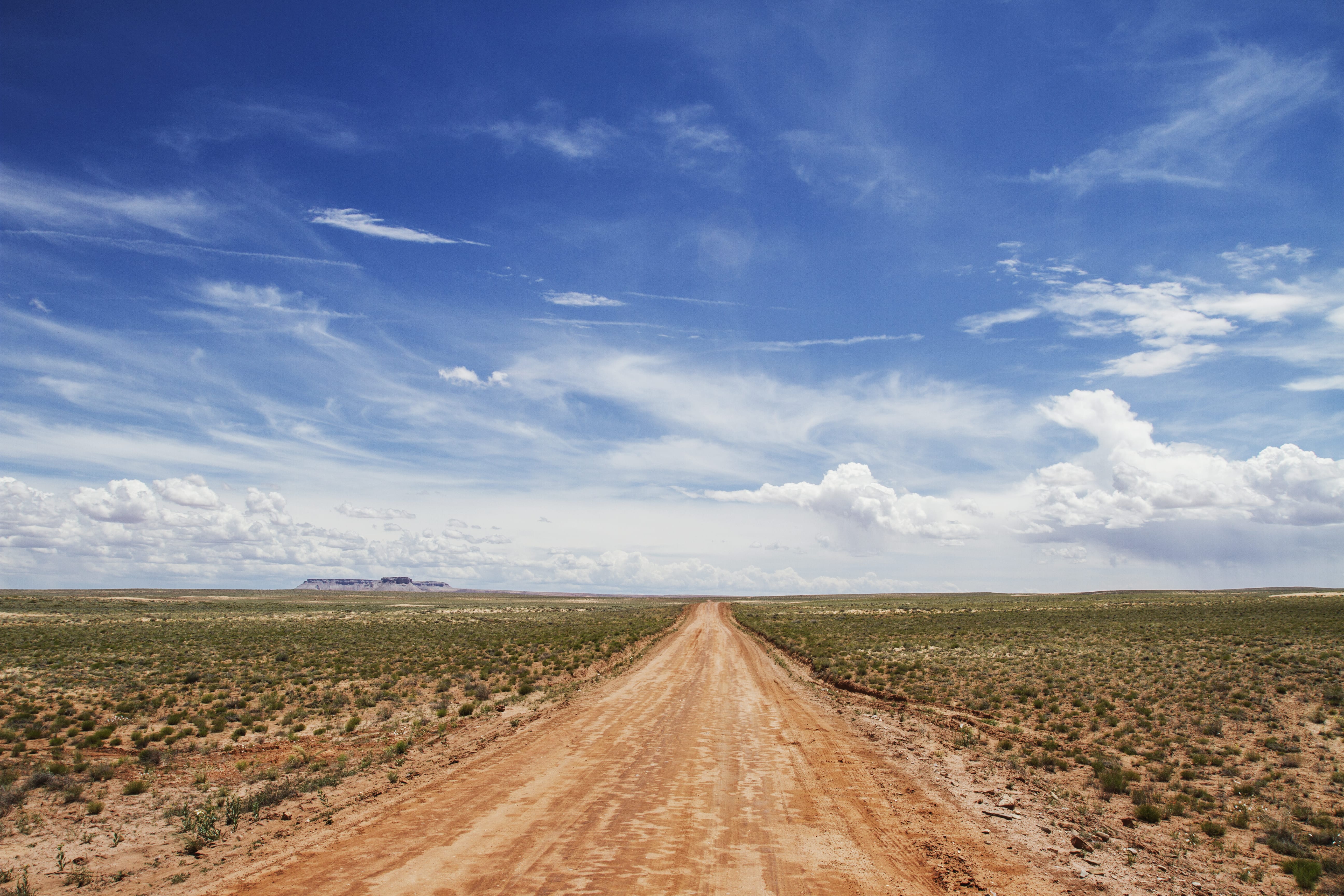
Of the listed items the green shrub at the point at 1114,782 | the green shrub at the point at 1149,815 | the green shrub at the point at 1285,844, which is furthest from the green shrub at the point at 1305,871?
the green shrub at the point at 1114,782

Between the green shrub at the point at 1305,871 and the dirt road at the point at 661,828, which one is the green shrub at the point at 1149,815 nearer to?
the green shrub at the point at 1305,871

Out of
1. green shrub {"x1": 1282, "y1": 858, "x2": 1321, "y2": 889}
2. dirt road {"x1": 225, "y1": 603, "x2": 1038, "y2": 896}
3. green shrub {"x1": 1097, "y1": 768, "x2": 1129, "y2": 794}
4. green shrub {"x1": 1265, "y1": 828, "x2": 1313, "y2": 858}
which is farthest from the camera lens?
green shrub {"x1": 1097, "y1": 768, "x2": 1129, "y2": 794}

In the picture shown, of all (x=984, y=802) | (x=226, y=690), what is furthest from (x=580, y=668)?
(x=984, y=802)

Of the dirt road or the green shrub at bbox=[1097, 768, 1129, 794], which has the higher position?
the dirt road

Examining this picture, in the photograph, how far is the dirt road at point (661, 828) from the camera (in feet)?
24.0

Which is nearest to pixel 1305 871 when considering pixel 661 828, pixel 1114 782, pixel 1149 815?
pixel 1149 815

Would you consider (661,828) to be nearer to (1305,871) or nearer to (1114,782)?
(1305,871)

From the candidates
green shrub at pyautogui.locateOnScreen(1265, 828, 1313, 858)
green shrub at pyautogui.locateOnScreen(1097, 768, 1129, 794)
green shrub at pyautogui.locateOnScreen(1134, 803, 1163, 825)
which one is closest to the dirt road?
green shrub at pyautogui.locateOnScreen(1134, 803, 1163, 825)

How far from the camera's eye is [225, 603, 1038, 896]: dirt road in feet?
24.0

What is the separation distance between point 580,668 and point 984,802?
19708 millimetres

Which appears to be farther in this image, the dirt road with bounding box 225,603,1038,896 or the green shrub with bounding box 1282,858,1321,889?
the green shrub with bounding box 1282,858,1321,889

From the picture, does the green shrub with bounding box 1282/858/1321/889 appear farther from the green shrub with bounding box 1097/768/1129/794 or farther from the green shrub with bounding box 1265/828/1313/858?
the green shrub with bounding box 1097/768/1129/794

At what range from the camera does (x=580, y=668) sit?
91.5ft

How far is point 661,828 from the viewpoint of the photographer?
895 centimetres
